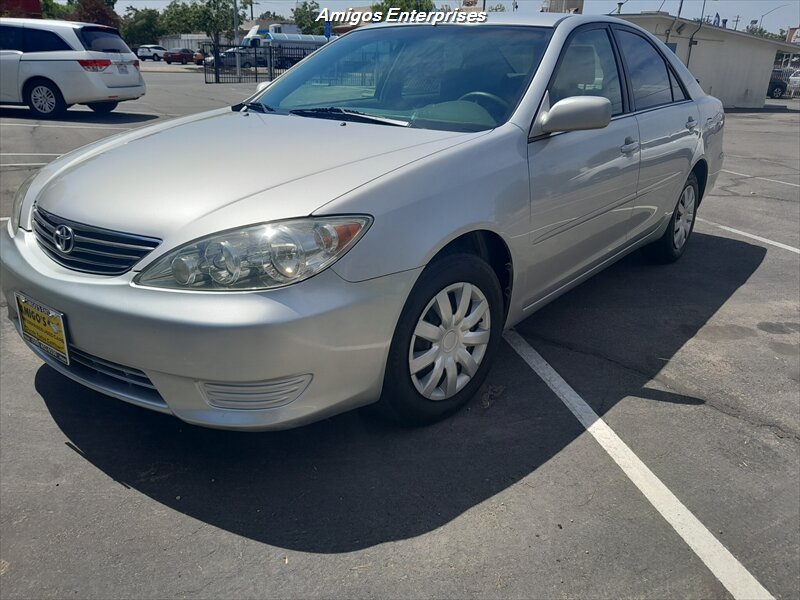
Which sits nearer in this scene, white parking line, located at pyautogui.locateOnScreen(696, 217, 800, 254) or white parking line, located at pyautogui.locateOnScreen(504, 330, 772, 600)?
white parking line, located at pyautogui.locateOnScreen(504, 330, 772, 600)

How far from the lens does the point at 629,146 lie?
3.96 meters

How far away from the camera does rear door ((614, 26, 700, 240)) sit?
4.25 meters

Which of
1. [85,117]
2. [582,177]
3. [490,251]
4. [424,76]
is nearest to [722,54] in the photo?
[85,117]

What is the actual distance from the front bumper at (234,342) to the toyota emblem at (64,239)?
0.08 m

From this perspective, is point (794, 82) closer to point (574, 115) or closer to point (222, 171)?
point (574, 115)

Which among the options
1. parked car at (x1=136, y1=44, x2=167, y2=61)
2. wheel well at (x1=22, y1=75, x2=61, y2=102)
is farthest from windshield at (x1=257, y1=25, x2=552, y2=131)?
parked car at (x1=136, y1=44, x2=167, y2=61)

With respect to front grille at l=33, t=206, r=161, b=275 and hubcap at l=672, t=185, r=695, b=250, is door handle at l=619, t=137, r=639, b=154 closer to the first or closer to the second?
hubcap at l=672, t=185, r=695, b=250

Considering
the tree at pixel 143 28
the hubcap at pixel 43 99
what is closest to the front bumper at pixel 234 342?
the hubcap at pixel 43 99

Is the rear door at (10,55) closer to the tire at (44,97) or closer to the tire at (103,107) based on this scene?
the tire at (44,97)

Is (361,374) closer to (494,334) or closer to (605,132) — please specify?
(494,334)

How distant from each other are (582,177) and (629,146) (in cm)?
66

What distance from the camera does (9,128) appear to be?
11.5m

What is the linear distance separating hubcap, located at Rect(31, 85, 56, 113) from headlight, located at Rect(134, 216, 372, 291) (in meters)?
12.5

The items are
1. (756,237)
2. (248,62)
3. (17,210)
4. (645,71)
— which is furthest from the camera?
(248,62)
